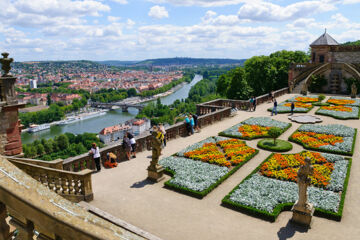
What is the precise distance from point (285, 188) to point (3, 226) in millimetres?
11217

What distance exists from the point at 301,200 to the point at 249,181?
3.34 meters

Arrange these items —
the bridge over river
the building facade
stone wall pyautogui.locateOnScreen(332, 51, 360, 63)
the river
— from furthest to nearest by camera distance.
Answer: the bridge over river, the river, stone wall pyautogui.locateOnScreen(332, 51, 360, 63), the building facade

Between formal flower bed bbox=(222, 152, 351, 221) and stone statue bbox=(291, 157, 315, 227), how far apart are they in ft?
2.40

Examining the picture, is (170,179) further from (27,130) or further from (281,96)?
(27,130)

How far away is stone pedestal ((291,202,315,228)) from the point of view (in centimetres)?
949

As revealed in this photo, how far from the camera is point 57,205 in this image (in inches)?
105

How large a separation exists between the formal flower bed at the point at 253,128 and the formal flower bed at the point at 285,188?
15.8 ft

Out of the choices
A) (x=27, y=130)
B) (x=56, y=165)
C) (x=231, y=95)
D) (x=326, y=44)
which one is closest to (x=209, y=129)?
(x=56, y=165)

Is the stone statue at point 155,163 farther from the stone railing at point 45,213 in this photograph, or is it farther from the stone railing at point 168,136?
the stone railing at point 45,213

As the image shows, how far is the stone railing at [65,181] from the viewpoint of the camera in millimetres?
10078

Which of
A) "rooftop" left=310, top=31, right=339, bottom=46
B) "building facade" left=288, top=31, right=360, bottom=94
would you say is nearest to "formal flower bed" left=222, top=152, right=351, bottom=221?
"building facade" left=288, top=31, right=360, bottom=94

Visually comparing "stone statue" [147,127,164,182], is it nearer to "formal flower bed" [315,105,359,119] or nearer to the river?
"formal flower bed" [315,105,359,119]

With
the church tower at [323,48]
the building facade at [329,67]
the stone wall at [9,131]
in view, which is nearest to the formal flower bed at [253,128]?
the stone wall at [9,131]

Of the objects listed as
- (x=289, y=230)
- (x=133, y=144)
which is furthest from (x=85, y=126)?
(x=289, y=230)
